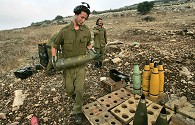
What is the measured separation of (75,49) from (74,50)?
22mm

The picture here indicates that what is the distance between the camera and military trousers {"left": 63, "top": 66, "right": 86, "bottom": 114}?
9.69 ft

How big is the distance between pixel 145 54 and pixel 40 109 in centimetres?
358

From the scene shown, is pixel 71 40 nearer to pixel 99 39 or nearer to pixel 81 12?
pixel 81 12

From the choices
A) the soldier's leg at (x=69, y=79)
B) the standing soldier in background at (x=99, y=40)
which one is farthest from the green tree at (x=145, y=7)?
the soldier's leg at (x=69, y=79)

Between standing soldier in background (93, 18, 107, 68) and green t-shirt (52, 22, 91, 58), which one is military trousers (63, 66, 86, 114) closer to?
green t-shirt (52, 22, 91, 58)

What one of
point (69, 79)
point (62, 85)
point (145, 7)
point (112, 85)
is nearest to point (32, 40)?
point (62, 85)

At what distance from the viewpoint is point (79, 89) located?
295cm

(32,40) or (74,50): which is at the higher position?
(74,50)

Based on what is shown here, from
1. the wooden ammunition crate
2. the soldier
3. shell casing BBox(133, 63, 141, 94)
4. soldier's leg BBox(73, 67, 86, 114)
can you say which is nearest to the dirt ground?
the wooden ammunition crate

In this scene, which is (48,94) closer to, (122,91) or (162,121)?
(122,91)

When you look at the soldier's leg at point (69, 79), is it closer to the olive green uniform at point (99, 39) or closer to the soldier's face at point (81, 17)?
the soldier's face at point (81, 17)

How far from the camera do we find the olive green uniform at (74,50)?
2932 mm

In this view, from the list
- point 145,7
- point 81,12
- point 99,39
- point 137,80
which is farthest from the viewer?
point 145,7

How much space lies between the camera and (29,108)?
361 centimetres
